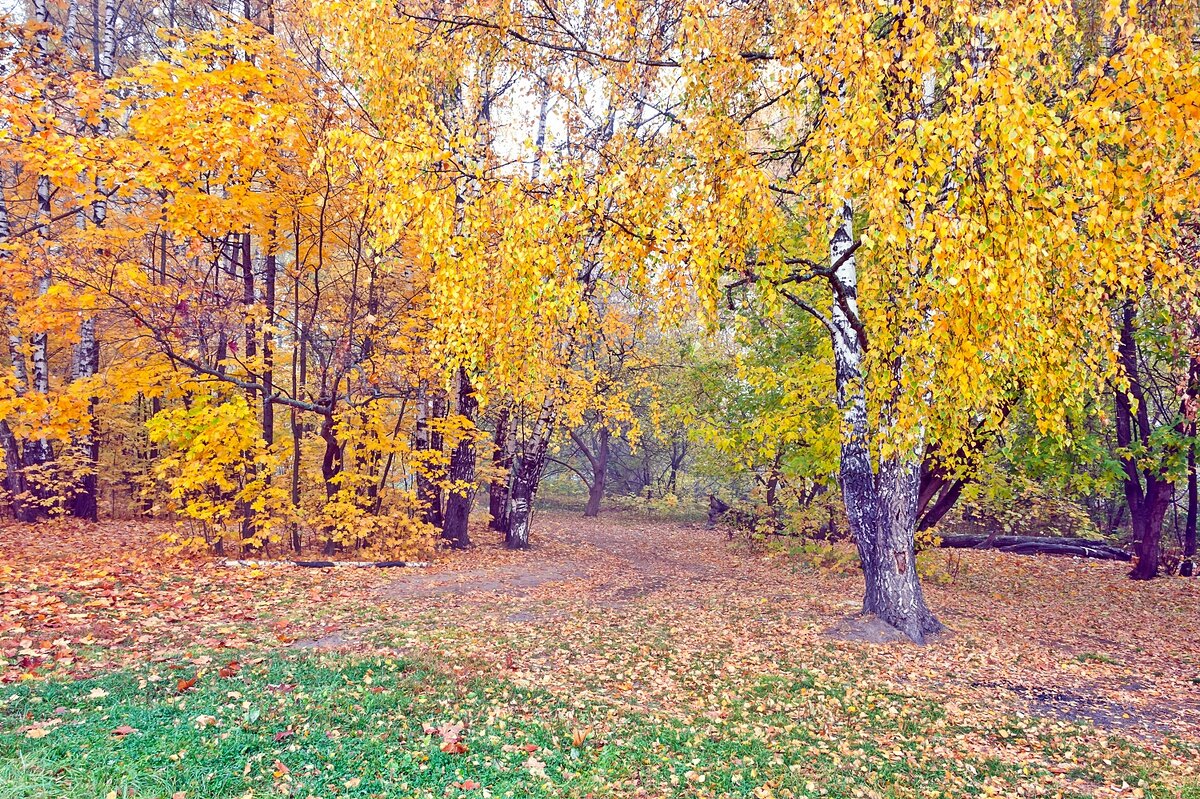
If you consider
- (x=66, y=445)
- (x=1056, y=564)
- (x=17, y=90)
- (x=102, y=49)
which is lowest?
(x=1056, y=564)

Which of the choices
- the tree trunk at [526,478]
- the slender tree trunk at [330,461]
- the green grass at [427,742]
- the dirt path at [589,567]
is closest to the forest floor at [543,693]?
the green grass at [427,742]

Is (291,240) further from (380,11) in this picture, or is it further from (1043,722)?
(1043,722)

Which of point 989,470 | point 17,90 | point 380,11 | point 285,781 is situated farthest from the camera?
point 989,470

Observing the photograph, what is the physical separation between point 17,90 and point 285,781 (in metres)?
8.72

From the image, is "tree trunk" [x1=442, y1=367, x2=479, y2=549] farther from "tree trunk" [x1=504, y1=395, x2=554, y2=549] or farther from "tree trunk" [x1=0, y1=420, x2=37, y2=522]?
"tree trunk" [x1=0, y1=420, x2=37, y2=522]

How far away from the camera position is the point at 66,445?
1297 cm

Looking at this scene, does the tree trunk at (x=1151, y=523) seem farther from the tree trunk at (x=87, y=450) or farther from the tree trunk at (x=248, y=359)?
the tree trunk at (x=87, y=450)

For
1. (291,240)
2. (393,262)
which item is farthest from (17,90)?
(393,262)

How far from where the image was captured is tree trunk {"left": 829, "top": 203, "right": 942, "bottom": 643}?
7.35m

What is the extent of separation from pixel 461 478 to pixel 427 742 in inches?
351

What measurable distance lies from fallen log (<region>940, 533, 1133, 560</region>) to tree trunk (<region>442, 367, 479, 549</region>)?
1138 cm

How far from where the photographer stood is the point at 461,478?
42.8 feet

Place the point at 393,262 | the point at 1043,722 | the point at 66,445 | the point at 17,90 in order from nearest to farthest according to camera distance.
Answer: the point at 1043,722
the point at 17,90
the point at 393,262
the point at 66,445

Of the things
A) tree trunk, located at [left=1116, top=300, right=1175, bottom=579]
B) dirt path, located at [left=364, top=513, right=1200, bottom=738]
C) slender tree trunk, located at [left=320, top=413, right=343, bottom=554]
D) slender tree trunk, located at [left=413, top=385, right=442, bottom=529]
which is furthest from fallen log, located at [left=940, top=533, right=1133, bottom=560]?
slender tree trunk, located at [left=320, top=413, right=343, bottom=554]
